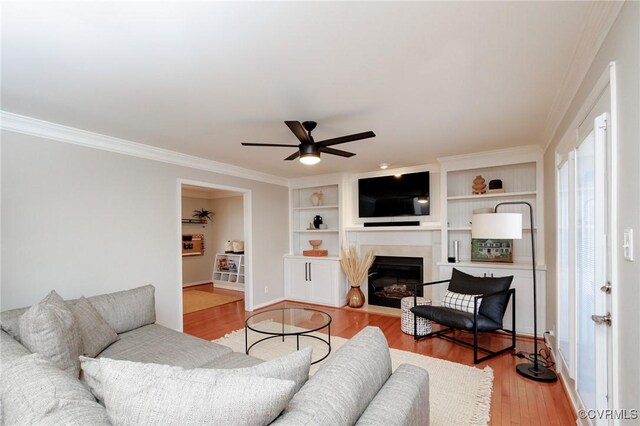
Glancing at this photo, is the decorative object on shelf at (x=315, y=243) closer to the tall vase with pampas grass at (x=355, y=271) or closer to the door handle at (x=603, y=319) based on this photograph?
the tall vase with pampas grass at (x=355, y=271)

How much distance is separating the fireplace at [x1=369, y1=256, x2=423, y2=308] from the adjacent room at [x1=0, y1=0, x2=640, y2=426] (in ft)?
0.16

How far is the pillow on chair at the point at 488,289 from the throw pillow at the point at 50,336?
3.65m

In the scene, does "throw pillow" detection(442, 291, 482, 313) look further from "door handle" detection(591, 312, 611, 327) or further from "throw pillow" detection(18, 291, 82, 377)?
"throw pillow" detection(18, 291, 82, 377)

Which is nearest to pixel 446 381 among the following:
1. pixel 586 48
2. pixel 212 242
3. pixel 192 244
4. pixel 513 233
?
pixel 513 233

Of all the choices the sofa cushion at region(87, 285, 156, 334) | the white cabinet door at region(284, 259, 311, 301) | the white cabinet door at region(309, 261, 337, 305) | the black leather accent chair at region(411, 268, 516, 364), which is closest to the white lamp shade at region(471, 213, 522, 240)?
the black leather accent chair at region(411, 268, 516, 364)

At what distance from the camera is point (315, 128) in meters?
3.03

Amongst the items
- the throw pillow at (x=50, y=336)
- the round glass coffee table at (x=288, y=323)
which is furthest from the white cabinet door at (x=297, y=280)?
the throw pillow at (x=50, y=336)

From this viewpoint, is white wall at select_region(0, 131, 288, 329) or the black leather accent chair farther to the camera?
the black leather accent chair

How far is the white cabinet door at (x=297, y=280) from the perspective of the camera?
222 inches

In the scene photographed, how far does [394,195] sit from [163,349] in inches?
155

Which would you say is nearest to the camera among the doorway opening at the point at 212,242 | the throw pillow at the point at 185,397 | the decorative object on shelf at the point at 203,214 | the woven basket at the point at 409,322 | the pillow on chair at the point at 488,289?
the throw pillow at the point at 185,397

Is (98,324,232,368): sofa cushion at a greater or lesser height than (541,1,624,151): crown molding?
lesser

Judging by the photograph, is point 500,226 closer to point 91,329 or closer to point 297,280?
point 91,329

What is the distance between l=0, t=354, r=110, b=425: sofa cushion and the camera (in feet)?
2.98
